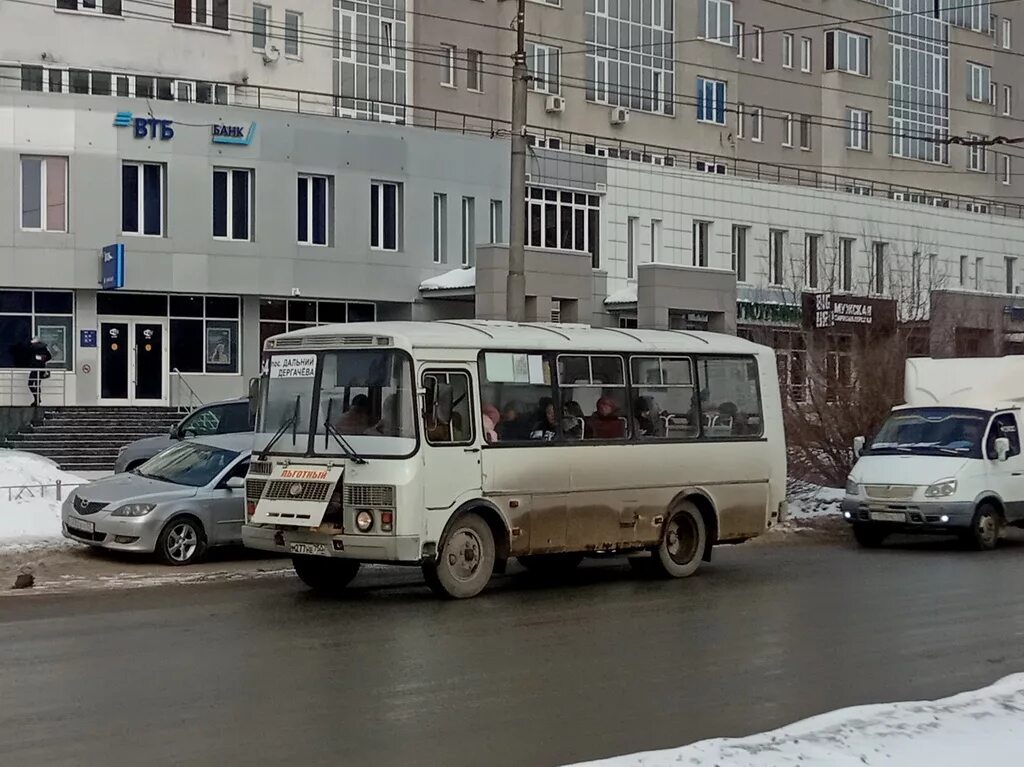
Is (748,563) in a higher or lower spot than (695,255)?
lower

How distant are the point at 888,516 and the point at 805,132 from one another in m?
40.7

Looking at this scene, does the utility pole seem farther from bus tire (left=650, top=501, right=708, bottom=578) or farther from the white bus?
bus tire (left=650, top=501, right=708, bottom=578)

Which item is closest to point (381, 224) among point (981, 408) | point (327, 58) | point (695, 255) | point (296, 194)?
point (296, 194)

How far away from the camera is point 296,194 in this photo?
126 ft

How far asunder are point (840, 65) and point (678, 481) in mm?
46504

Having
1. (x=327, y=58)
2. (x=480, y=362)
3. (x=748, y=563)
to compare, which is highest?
(x=327, y=58)

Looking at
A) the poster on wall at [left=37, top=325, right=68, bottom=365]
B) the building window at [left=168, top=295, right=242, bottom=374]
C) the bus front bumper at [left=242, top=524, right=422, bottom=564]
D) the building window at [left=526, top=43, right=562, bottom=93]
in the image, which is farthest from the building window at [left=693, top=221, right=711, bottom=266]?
the bus front bumper at [left=242, top=524, right=422, bottom=564]

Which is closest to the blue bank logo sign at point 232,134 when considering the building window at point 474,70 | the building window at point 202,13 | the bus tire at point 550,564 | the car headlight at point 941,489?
the building window at point 202,13

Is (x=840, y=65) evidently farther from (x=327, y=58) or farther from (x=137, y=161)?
(x=137, y=161)

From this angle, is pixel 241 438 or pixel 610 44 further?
pixel 610 44

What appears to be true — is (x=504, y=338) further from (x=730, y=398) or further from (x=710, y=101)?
(x=710, y=101)

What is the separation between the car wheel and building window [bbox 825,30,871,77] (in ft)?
155

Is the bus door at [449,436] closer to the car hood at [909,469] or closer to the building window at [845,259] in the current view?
the car hood at [909,469]

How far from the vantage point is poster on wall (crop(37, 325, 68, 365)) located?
3625 cm
